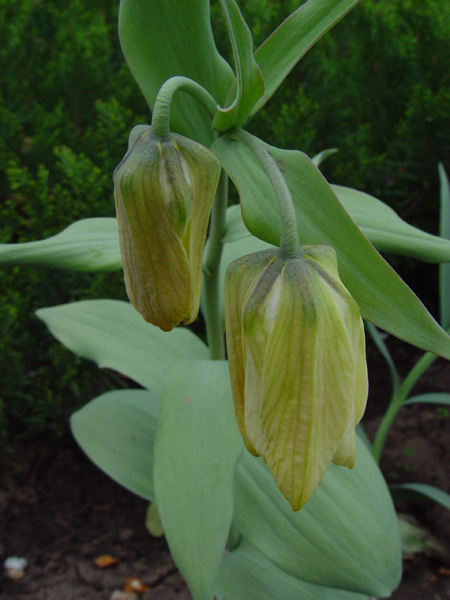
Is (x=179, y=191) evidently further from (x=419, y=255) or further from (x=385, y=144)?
(x=385, y=144)

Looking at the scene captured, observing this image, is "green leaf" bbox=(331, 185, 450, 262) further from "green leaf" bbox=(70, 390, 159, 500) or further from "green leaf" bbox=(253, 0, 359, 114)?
"green leaf" bbox=(70, 390, 159, 500)

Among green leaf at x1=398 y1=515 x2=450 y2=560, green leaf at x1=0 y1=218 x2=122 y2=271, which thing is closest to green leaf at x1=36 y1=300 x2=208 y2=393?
green leaf at x1=0 y1=218 x2=122 y2=271

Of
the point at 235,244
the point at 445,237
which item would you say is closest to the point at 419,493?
the point at 445,237

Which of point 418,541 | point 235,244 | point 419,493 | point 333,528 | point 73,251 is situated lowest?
point 418,541

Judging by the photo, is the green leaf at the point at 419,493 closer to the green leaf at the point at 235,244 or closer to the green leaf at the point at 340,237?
the green leaf at the point at 235,244

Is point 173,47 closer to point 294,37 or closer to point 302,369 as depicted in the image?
point 294,37

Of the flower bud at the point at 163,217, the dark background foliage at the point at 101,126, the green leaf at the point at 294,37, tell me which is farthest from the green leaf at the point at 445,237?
the flower bud at the point at 163,217
